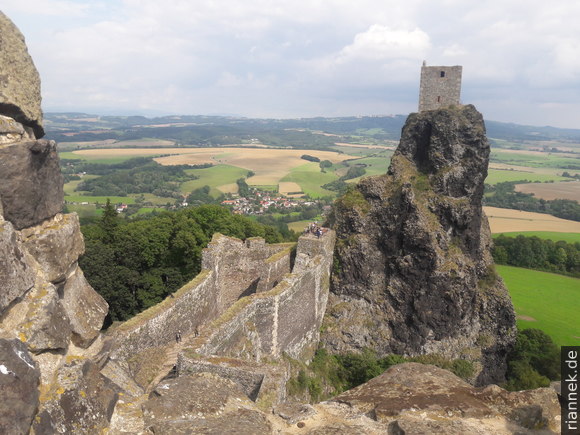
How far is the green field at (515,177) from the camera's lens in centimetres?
15777

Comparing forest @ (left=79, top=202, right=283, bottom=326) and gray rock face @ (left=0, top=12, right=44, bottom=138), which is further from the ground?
gray rock face @ (left=0, top=12, right=44, bottom=138)

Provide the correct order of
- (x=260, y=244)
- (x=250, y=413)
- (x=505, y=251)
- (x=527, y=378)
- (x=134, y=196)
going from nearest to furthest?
(x=250, y=413), (x=260, y=244), (x=527, y=378), (x=505, y=251), (x=134, y=196)

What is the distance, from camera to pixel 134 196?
385 ft

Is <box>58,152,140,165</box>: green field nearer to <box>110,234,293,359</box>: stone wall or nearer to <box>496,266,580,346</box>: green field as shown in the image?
<box>496,266,580,346</box>: green field

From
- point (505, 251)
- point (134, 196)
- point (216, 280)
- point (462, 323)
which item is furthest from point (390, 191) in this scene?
point (134, 196)

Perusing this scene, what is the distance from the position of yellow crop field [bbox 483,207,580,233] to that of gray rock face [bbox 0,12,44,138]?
87.3 metres

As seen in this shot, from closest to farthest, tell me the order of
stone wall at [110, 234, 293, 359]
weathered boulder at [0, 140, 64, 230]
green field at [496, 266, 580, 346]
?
weathered boulder at [0, 140, 64, 230], stone wall at [110, 234, 293, 359], green field at [496, 266, 580, 346]

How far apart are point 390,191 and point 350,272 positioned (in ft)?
23.5

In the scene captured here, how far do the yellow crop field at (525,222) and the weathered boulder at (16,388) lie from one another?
8834 centimetres

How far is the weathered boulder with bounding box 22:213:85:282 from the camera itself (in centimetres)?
783

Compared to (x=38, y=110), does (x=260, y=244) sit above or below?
below

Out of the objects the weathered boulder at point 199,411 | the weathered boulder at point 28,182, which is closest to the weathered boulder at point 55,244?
the weathered boulder at point 28,182

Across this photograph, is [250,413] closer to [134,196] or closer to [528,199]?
[134,196]

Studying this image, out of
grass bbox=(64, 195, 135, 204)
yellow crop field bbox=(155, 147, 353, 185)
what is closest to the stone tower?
grass bbox=(64, 195, 135, 204)
